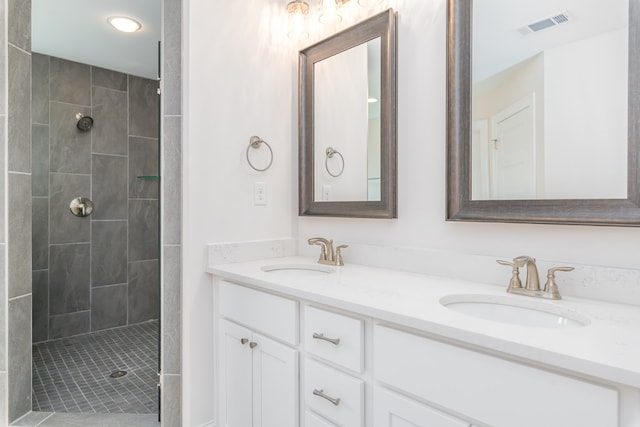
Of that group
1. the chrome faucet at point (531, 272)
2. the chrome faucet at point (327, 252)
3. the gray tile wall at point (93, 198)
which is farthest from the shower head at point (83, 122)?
the chrome faucet at point (531, 272)

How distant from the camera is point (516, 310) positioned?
1.12m

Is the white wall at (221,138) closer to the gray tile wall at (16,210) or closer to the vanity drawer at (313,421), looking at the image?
the vanity drawer at (313,421)

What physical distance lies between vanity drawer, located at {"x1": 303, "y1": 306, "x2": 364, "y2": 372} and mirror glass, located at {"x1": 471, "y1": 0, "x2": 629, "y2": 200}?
687 mm

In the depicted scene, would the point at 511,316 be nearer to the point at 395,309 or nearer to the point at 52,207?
the point at 395,309

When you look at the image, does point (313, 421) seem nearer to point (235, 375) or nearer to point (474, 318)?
point (235, 375)

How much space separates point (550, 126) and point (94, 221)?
3259 mm

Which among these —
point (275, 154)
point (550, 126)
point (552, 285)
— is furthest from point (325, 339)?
point (275, 154)

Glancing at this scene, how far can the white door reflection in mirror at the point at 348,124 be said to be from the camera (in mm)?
1671

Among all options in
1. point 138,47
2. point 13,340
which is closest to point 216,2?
point 138,47

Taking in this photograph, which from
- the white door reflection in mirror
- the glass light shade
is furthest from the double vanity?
the glass light shade

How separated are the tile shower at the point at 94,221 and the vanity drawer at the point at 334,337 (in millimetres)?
1710

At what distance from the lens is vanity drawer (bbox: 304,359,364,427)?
106 cm

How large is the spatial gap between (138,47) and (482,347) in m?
3.00

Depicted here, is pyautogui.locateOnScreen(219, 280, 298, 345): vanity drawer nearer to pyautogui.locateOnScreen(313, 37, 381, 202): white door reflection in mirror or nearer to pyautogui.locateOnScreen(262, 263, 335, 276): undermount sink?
pyautogui.locateOnScreen(262, 263, 335, 276): undermount sink
